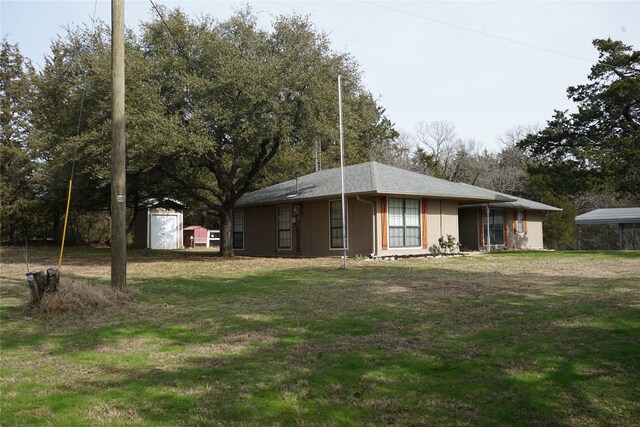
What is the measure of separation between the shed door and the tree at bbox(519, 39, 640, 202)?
23.6 meters

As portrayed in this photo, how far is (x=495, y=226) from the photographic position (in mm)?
26469

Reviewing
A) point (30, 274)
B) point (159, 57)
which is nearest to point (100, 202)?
point (159, 57)

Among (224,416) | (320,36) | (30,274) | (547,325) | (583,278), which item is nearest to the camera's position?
(224,416)

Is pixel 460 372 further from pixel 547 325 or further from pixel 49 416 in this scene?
pixel 49 416

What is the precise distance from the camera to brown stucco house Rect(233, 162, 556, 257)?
19250 millimetres

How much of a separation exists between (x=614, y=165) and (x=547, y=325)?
17344 millimetres

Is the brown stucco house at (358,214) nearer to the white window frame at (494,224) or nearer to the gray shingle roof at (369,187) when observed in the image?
the gray shingle roof at (369,187)

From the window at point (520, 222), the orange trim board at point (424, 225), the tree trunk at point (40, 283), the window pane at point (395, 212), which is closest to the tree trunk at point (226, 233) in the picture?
the window pane at point (395, 212)

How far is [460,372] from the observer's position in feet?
15.5

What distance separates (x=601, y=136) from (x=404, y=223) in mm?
10881

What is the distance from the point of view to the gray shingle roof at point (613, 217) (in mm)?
30383

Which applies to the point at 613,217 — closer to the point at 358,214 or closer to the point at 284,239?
the point at 358,214

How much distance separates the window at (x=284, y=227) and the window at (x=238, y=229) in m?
2.89

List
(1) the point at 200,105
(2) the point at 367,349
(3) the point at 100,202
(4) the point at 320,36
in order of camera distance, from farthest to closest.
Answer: (3) the point at 100,202 < (4) the point at 320,36 < (1) the point at 200,105 < (2) the point at 367,349
